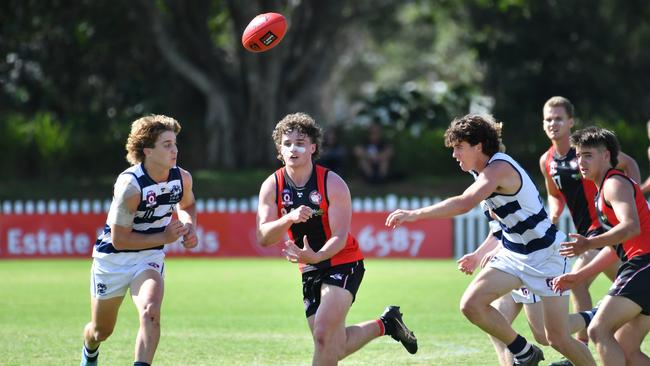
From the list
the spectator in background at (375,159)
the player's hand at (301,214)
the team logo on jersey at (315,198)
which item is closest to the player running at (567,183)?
the team logo on jersey at (315,198)

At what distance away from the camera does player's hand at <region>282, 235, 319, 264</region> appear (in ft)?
23.9

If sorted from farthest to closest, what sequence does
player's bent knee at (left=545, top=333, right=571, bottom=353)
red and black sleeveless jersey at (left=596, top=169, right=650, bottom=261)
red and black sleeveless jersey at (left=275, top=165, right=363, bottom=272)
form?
red and black sleeveless jersey at (left=275, top=165, right=363, bottom=272), player's bent knee at (left=545, top=333, right=571, bottom=353), red and black sleeveless jersey at (left=596, top=169, right=650, bottom=261)

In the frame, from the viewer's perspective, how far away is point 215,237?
67.8 feet

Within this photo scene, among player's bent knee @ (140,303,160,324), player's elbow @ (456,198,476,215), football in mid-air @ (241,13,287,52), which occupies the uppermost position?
football in mid-air @ (241,13,287,52)

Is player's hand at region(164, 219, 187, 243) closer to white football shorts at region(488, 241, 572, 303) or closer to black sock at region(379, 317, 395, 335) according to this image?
black sock at region(379, 317, 395, 335)

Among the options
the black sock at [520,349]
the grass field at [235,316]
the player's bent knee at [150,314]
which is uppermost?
the player's bent knee at [150,314]

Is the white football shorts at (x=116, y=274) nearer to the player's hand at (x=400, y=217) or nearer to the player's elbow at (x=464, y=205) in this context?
the player's hand at (x=400, y=217)

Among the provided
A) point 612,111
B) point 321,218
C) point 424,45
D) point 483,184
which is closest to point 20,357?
point 321,218

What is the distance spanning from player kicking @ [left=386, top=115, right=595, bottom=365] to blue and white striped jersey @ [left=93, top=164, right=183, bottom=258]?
211cm

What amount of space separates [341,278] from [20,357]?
3121 millimetres

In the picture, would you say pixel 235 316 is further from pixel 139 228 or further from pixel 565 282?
pixel 565 282

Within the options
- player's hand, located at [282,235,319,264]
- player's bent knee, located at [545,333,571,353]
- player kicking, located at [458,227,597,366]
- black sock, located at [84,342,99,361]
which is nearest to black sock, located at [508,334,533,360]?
player's bent knee, located at [545,333,571,353]

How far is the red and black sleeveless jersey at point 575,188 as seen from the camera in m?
9.63

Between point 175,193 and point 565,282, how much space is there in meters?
2.92
